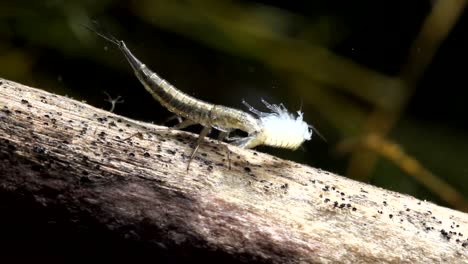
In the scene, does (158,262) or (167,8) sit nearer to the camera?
(158,262)

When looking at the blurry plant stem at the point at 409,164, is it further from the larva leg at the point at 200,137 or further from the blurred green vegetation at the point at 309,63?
the larva leg at the point at 200,137

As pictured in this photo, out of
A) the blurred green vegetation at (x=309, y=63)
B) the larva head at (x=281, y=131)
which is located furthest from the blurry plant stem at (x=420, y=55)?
the larva head at (x=281, y=131)

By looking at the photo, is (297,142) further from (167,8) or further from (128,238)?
(167,8)

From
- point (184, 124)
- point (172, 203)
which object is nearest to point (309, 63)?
point (184, 124)

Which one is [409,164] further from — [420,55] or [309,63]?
[309,63]

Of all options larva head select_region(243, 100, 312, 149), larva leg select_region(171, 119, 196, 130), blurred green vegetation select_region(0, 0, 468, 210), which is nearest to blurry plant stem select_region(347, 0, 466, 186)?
blurred green vegetation select_region(0, 0, 468, 210)

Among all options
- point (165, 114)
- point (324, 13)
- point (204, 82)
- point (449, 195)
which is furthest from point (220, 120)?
point (449, 195)
